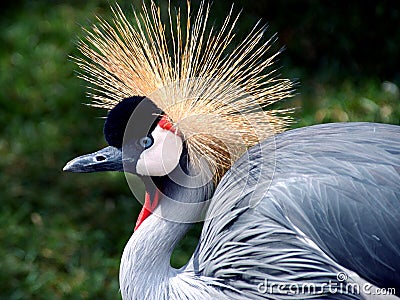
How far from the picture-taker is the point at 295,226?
68.7 inches

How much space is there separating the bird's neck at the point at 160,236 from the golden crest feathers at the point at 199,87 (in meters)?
0.09

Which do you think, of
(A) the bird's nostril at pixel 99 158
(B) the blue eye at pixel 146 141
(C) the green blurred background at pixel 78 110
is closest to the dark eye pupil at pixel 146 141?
(B) the blue eye at pixel 146 141

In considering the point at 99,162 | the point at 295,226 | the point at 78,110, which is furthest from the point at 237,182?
the point at 78,110

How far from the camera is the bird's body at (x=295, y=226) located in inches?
67.6

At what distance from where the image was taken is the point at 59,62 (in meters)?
3.69

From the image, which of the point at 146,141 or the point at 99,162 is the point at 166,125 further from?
the point at 99,162

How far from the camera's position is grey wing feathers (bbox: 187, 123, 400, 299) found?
172 cm

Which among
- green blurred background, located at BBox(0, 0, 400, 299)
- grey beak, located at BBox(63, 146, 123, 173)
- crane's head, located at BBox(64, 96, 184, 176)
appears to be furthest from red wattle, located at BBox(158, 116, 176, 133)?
green blurred background, located at BBox(0, 0, 400, 299)

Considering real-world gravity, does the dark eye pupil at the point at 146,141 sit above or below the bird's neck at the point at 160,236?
above

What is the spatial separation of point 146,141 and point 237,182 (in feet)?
0.79

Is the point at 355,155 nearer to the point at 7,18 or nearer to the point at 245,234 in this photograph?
the point at 245,234

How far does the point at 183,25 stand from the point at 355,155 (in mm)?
972

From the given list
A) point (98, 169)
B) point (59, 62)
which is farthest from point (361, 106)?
point (98, 169)

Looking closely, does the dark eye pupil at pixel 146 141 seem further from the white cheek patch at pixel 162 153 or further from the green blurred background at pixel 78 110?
the green blurred background at pixel 78 110
